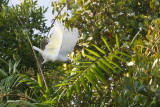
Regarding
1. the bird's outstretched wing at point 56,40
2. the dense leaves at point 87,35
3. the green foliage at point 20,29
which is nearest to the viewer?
the bird's outstretched wing at point 56,40

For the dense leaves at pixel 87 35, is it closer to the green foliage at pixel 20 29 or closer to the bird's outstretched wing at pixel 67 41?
the green foliage at pixel 20 29

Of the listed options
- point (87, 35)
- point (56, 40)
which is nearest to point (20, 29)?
point (87, 35)

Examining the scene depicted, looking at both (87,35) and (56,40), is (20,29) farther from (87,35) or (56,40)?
(56,40)

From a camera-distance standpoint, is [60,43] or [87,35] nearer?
[60,43]

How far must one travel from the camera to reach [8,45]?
245cm

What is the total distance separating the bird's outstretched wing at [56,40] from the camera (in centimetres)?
140

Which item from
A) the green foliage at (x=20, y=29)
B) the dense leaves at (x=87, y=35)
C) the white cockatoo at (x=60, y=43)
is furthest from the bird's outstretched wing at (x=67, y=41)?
the green foliage at (x=20, y=29)

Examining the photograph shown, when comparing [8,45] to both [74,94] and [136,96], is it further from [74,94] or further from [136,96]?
[136,96]

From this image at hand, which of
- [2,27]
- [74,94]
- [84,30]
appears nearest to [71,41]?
[74,94]

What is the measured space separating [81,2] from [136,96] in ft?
3.55

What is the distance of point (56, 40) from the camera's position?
4.67ft

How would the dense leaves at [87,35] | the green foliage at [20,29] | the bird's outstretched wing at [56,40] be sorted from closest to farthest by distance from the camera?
the bird's outstretched wing at [56,40] < the dense leaves at [87,35] < the green foliage at [20,29]

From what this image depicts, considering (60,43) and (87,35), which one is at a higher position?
(60,43)

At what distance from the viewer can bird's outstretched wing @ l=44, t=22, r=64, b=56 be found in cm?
Result: 140
